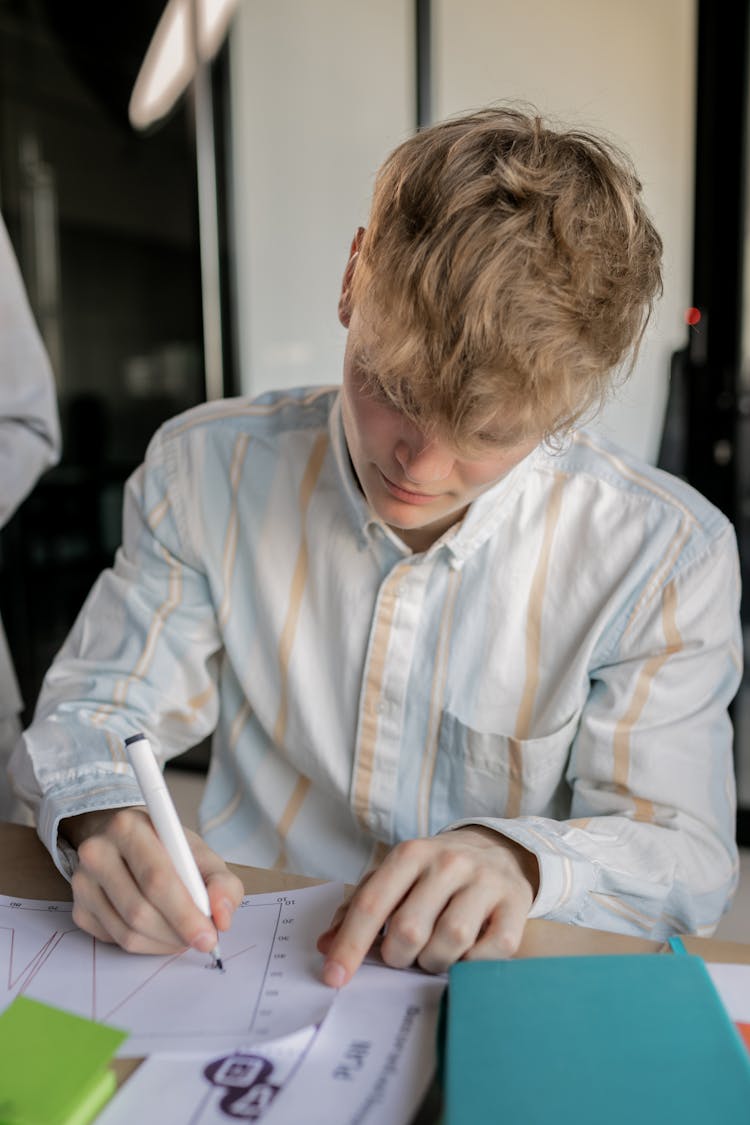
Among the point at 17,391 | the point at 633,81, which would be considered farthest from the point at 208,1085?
the point at 633,81

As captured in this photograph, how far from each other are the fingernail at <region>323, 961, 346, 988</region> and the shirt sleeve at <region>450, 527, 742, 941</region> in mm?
165

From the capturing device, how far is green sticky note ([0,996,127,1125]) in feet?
1.66

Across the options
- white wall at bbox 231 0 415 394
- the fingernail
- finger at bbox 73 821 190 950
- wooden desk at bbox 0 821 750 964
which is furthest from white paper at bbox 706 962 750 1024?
white wall at bbox 231 0 415 394

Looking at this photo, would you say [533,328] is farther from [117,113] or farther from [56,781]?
[117,113]

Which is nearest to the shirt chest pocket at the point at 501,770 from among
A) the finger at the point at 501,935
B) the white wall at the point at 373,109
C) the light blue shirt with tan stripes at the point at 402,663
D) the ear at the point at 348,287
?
the light blue shirt with tan stripes at the point at 402,663

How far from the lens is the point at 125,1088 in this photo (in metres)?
0.54

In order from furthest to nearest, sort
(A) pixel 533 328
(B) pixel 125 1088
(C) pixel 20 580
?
(C) pixel 20 580 < (A) pixel 533 328 < (B) pixel 125 1088

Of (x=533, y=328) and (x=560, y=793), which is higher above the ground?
(x=533, y=328)

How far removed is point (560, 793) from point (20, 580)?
252 centimetres

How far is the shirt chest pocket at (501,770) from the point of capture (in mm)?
941

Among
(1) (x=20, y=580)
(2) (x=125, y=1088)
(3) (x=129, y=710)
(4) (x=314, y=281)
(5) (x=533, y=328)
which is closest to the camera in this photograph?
(2) (x=125, y=1088)

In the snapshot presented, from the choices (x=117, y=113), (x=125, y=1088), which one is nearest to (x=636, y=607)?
(x=125, y=1088)

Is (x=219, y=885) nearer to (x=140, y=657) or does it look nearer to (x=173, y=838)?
(x=173, y=838)

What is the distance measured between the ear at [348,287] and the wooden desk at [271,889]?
1.48ft
